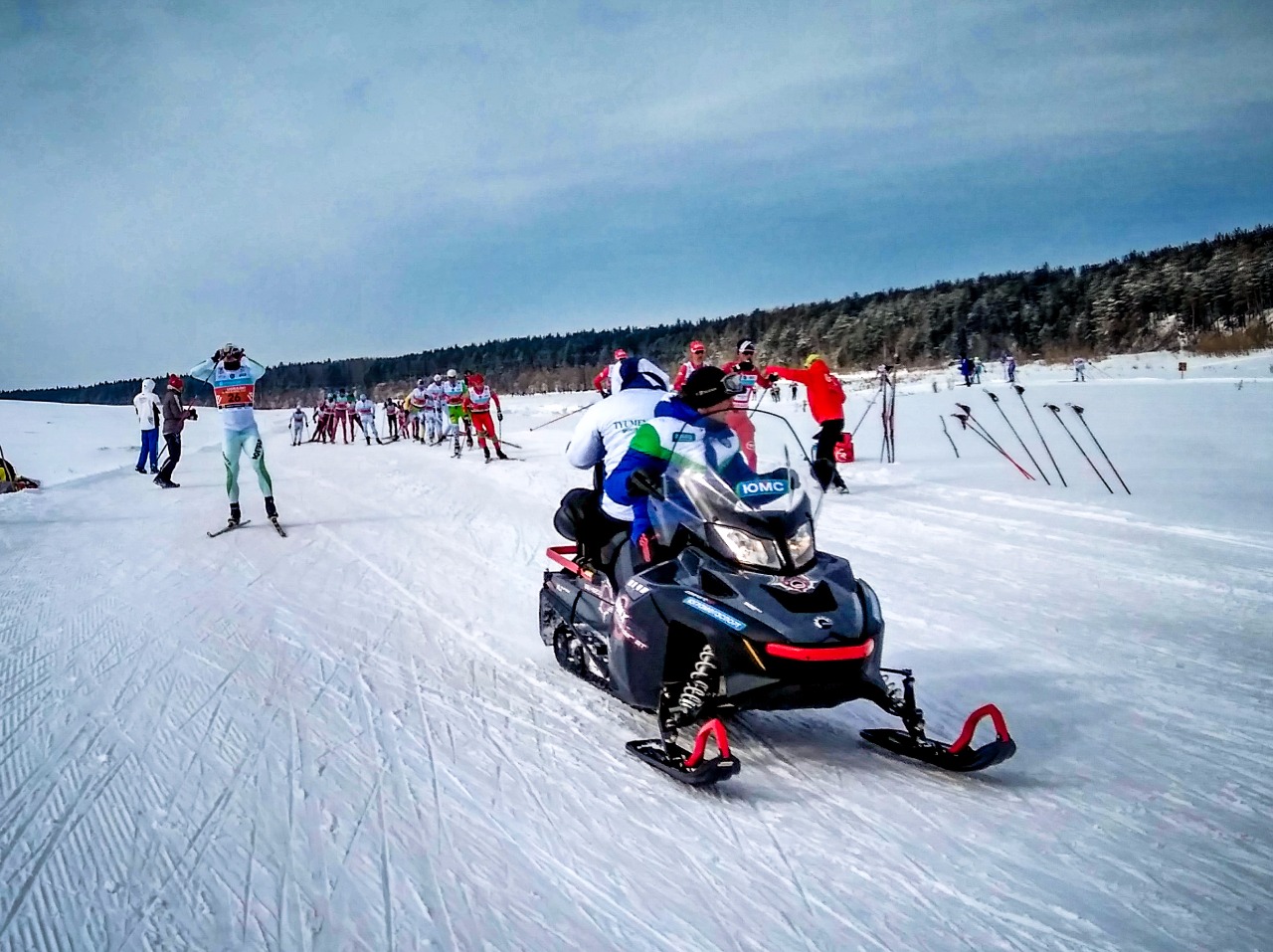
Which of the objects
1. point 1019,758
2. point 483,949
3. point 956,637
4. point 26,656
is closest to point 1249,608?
point 956,637

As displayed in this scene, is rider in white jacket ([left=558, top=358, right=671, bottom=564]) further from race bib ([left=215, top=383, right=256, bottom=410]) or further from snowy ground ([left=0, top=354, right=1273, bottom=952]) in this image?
race bib ([left=215, top=383, right=256, bottom=410])

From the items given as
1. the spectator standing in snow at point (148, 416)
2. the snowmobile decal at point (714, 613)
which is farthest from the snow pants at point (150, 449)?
the snowmobile decal at point (714, 613)

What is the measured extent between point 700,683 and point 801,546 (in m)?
0.73

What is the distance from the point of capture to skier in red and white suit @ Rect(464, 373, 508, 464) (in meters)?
18.5

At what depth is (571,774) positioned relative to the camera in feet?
11.9

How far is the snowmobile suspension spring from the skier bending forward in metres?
7.94

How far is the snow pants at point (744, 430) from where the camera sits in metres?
3.91

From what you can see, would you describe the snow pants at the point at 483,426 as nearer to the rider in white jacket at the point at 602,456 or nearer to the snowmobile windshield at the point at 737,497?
the rider in white jacket at the point at 602,456

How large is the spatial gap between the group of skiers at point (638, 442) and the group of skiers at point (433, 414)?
44.4ft

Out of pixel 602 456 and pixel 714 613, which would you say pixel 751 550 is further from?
pixel 602 456

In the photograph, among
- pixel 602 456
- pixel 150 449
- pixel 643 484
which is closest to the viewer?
pixel 643 484

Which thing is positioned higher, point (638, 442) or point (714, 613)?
point (638, 442)

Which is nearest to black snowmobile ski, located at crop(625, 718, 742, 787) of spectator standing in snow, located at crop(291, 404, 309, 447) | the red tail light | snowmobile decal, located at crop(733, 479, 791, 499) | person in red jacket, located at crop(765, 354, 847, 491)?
the red tail light

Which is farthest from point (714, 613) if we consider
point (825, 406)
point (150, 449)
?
point (150, 449)
